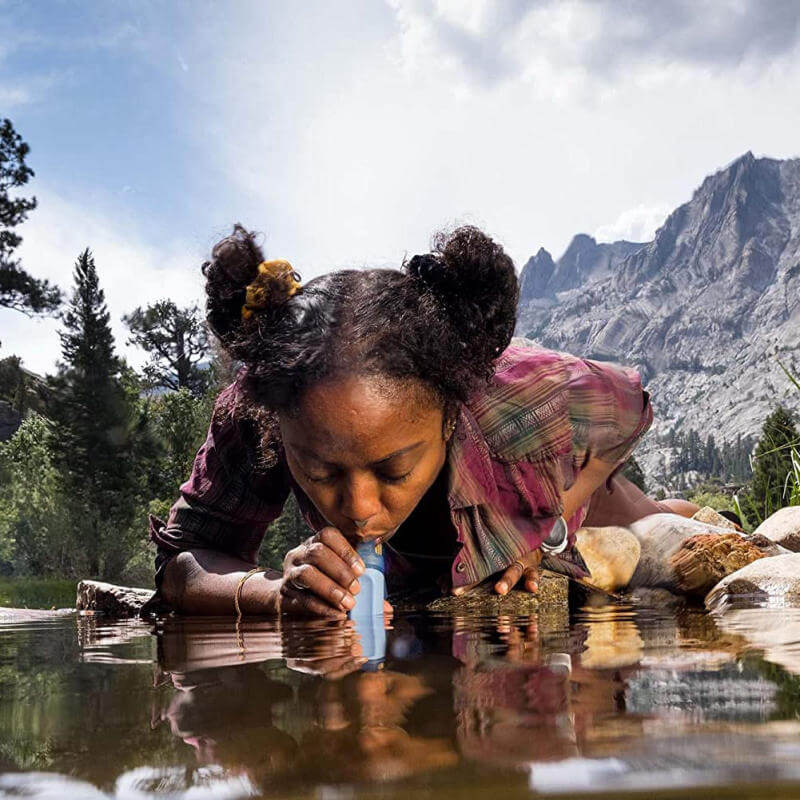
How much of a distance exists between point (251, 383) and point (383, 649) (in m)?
1.29

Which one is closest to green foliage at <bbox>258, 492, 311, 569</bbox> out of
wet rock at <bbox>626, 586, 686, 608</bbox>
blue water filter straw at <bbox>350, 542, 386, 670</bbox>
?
wet rock at <bbox>626, 586, 686, 608</bbox>

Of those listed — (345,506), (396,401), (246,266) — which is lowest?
(345,506)

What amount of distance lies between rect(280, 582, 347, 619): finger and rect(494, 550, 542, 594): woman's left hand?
0.95 m

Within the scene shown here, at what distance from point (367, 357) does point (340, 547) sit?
538mm

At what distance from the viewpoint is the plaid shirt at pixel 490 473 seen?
2.96 meters

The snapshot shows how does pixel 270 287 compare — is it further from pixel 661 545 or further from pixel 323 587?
pixel 661 545

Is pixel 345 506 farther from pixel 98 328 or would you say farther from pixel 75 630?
pixel 98 328

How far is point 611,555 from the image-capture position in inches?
165

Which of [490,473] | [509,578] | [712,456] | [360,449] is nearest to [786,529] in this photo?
[509,578]

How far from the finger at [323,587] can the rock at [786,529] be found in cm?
337

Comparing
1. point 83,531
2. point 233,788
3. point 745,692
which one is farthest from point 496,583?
point 83,531

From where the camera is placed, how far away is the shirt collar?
9.25ft

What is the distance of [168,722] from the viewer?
2.66 ft

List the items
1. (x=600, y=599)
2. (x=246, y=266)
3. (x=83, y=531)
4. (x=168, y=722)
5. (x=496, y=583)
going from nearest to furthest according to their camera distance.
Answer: (x=168, y=722) < (x=246, y=266) < (x=496, y=583) < (x=600, y=599) < (x=83, y=531)
